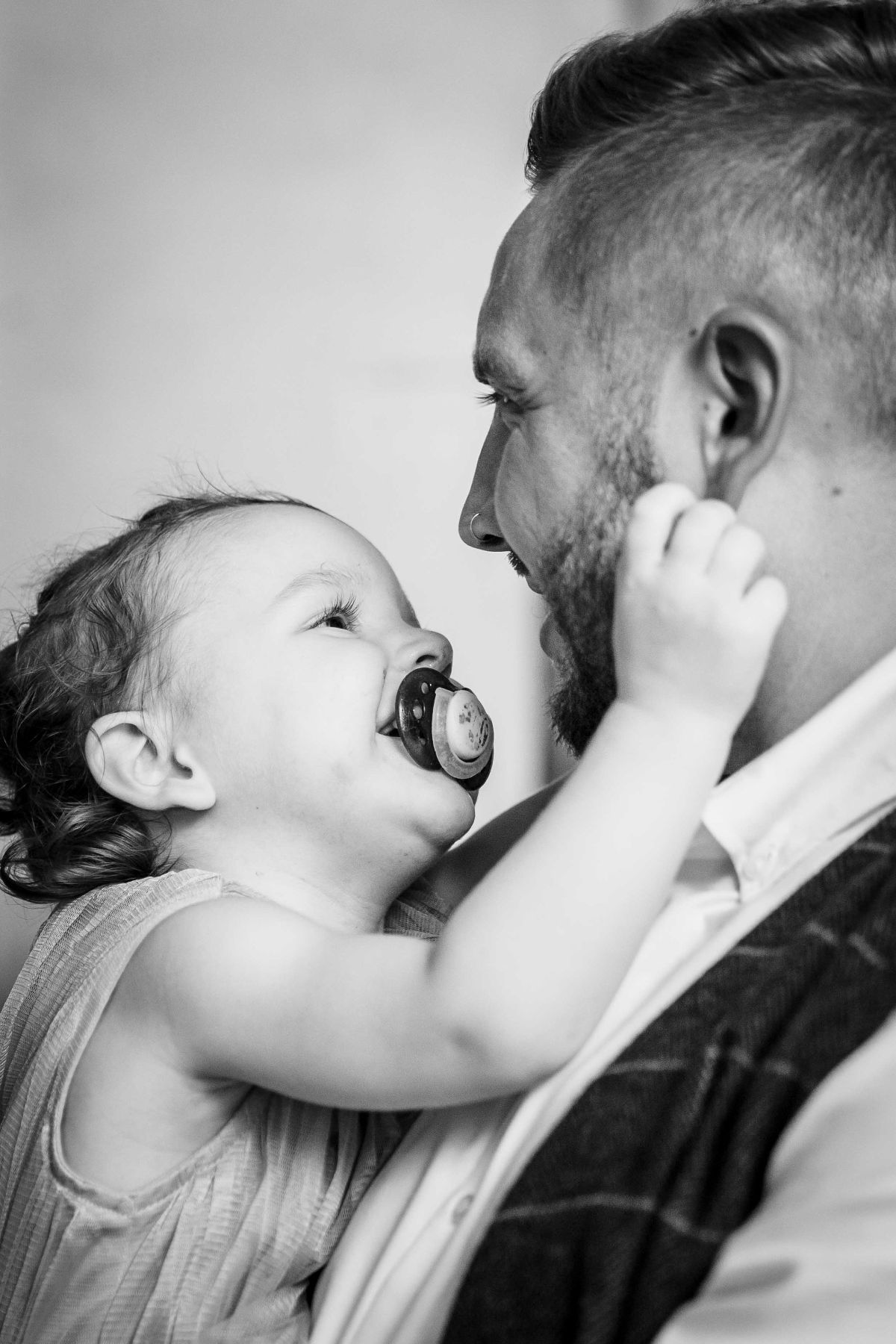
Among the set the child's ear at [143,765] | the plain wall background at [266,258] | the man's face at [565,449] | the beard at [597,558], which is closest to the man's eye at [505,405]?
the man's face at [565,449]

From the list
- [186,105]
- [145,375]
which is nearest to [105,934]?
[145,375]

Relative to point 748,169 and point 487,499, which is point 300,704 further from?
point 748,169

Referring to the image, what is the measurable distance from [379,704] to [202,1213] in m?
0.47

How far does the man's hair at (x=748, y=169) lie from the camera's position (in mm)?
1037

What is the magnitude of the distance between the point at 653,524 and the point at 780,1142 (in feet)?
1.46

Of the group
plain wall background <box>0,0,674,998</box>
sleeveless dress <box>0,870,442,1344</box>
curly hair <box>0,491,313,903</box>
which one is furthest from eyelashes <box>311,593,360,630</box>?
plain wall background <box>0,0,674,998</box>

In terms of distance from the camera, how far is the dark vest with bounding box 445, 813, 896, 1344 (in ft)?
2.44

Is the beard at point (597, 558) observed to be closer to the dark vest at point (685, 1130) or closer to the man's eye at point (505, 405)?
the man's eye at point (505, 405)

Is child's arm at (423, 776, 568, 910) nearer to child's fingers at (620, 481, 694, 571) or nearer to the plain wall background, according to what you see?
child's fingers at (620, 481, 694, 571)

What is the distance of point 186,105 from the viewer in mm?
2309

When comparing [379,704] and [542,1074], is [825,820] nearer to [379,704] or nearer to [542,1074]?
[542,1074]

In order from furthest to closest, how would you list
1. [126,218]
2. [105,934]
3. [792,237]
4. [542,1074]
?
[126,218]
[105,934]
[792,237]
[542,1074]

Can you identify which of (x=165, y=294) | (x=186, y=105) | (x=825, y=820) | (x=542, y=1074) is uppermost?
(x=186, y=105)

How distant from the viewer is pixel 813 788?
0.98m
